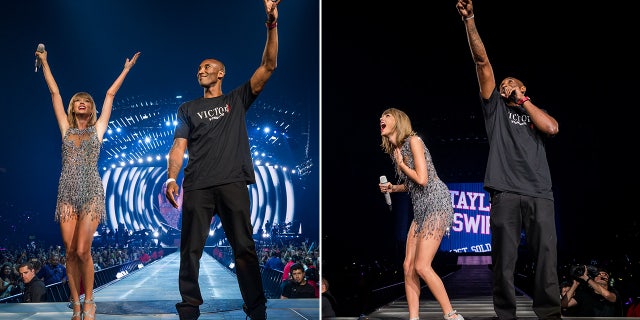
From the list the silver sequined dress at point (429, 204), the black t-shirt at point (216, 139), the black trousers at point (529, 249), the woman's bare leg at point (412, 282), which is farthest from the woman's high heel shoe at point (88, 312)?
the black trousers at point (529, 249)

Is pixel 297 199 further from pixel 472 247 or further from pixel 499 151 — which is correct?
pixel 472 247

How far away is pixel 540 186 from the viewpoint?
333 cm

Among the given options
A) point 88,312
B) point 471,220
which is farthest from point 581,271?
point 471,220

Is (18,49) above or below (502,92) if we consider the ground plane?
above

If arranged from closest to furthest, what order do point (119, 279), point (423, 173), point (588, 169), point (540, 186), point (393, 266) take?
point (540, 186) < point (423, 173) < point (119, 279) < point (588, 169) < point (393, 266)

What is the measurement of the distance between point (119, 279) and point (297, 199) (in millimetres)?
1523

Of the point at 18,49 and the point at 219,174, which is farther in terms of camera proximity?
the point at 18,49

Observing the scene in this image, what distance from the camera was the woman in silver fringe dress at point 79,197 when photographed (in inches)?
145

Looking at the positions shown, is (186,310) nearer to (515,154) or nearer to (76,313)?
(76,313)

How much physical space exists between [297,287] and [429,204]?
6.79ft

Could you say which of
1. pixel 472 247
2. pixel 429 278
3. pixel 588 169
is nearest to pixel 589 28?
pixel 588 169

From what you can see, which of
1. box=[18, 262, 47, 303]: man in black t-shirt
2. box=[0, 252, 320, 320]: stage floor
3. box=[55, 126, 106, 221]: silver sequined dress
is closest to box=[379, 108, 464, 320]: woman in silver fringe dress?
box=[0, 252, 320, 320]: stage floor

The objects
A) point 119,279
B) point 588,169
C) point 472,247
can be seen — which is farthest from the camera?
point 472,247

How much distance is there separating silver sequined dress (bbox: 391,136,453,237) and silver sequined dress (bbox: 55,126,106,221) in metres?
1.80
